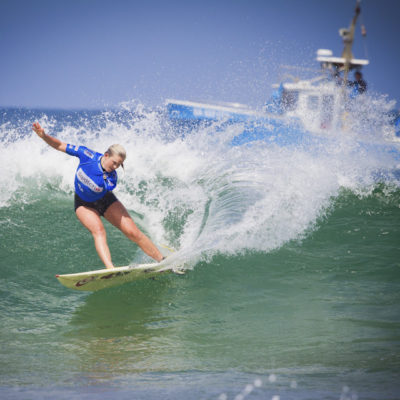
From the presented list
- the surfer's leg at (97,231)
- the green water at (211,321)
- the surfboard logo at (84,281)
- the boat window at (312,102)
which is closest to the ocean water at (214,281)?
the green water at (211,321)

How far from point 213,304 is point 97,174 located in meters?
1.98

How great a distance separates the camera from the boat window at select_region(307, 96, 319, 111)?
18.9 metres

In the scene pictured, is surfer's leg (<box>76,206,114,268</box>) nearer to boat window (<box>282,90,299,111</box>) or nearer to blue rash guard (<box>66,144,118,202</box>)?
blue rash guard (<box>66,144,118,202</box>)

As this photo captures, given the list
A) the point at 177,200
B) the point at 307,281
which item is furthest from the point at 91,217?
the point at 177,200

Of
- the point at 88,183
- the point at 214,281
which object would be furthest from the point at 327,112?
the point at 88,183

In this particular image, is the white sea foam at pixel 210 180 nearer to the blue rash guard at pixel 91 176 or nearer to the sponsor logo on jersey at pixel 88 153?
the blue rash guard at pixel 91 176

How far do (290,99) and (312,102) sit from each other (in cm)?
112

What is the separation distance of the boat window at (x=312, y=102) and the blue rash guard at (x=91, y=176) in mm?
15898

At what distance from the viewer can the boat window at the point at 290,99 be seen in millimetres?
19719

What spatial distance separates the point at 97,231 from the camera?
4.81 meters

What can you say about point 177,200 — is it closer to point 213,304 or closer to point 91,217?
point 91,217

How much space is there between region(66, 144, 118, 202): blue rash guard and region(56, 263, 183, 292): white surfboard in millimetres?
927

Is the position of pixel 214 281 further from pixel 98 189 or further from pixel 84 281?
pixel 98 189

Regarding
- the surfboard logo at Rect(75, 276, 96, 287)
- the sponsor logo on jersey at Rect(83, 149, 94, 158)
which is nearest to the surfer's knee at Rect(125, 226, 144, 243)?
the surfboard logo at Rect(75, 276, 96, 287)
